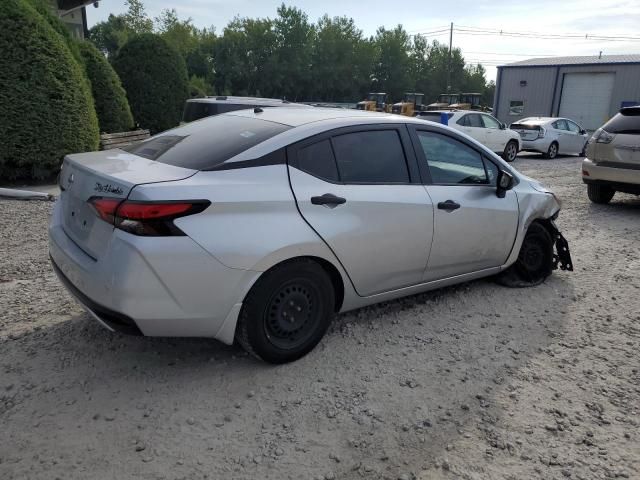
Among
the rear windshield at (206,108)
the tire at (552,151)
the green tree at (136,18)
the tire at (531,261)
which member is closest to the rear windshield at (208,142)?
the tire at (531,261)

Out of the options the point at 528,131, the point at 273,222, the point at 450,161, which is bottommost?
the point at 528,131

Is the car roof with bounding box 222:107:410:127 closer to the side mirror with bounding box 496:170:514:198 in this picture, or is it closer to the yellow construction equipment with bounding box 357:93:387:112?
the side mirror with bounding box 496:170:514:198

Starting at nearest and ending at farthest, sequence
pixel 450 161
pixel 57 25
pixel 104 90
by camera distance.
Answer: pixel 450 161 < pixel 57 25 < pixel 104 90

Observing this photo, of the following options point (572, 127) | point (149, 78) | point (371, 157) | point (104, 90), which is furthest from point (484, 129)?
point (371, 157)

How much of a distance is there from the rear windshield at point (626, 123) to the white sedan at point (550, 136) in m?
9.32

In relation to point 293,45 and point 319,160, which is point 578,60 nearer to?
point 319,160

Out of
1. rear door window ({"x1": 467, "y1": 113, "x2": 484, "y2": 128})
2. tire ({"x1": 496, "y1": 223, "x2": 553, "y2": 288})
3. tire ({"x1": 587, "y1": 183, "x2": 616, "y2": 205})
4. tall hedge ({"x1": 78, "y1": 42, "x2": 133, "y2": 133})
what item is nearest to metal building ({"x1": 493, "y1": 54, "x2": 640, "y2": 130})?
rear door window ({"x1": 467, "y1": 113, "x2": 484, "y2": 128})

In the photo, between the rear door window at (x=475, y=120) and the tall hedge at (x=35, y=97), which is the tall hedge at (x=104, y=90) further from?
the rear door window at (x=475, y=120)

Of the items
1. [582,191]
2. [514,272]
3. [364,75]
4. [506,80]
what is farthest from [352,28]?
[514,272]

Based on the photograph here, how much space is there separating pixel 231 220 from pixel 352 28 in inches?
3084

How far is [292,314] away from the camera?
3.21 metres

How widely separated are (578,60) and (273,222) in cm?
3432

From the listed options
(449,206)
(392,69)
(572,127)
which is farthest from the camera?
(392,69)

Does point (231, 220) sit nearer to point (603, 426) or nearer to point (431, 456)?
point (431, 456)
